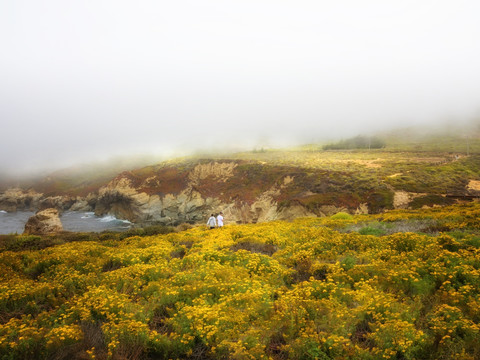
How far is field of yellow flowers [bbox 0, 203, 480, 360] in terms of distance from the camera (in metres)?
5.36

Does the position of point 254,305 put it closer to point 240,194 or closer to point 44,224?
point 44,224

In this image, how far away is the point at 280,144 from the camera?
124375mm

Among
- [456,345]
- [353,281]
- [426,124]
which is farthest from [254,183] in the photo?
[426,124]

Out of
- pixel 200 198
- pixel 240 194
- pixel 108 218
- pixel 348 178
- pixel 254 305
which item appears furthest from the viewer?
pixel 108 218

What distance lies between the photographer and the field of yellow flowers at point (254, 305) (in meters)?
5.36

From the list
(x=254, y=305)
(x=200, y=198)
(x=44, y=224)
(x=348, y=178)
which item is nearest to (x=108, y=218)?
(x=200, y=198)

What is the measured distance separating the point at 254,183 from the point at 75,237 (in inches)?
1396

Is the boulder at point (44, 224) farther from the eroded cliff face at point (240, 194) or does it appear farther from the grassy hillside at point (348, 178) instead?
the grassy hillside at point (348, 178)

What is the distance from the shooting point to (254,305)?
22.7 feet

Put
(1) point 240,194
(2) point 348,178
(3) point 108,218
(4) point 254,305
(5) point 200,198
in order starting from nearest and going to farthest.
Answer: (4) point 254,305 < (2) point 348,178 < (1) point 240,194 < (5) point 200,198 < (3) point 108,218

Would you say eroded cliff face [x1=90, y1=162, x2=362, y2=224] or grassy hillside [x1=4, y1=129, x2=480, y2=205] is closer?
grassy hillside [x1=4, y1=129, x2=480, y2=205]

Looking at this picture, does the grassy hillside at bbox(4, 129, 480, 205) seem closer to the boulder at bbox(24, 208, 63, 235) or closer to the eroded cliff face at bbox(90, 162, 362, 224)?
the eroded cliff face at bbox(90, 162, 362, 224)

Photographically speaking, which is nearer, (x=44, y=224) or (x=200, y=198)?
(x=44, y=224)

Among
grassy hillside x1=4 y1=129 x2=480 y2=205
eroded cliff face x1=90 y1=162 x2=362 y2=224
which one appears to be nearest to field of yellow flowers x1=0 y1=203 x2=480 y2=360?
grassy hillside x1=4 y1=129 x2=480 y2=205
